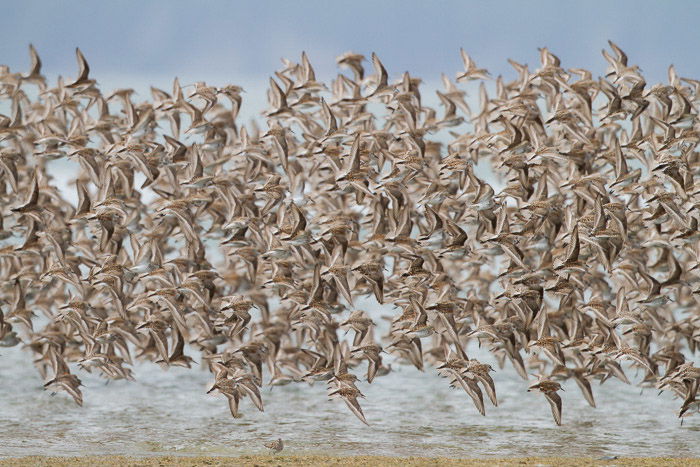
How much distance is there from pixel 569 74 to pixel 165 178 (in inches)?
323

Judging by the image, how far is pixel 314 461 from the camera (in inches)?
503

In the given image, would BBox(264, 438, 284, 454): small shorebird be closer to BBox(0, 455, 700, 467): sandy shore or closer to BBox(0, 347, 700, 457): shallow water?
BBox(0, 347, 700, 457): shallow water

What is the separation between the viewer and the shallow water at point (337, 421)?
48.2 ft

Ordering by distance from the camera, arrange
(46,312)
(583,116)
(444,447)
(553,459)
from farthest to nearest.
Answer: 1. (46,312)
2. (583,116)
3. (444,447)
4. (553,459)

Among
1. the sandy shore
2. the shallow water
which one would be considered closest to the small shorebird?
the shallow water

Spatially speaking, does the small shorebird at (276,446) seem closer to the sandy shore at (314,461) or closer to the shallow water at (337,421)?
the shallow water at (337,421)

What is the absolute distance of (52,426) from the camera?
645 inches

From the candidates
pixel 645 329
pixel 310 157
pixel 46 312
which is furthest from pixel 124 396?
pixel 645 329

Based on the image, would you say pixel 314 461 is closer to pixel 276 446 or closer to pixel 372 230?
pixel 276 446

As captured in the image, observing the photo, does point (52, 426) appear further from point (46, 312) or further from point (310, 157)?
point (310, 157)

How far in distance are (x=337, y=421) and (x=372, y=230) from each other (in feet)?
12.3

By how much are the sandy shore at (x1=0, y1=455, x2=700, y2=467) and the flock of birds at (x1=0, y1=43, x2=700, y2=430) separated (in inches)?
68.1

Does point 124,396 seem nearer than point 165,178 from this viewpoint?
No

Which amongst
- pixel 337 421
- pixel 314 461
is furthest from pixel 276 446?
pixel 337 421
